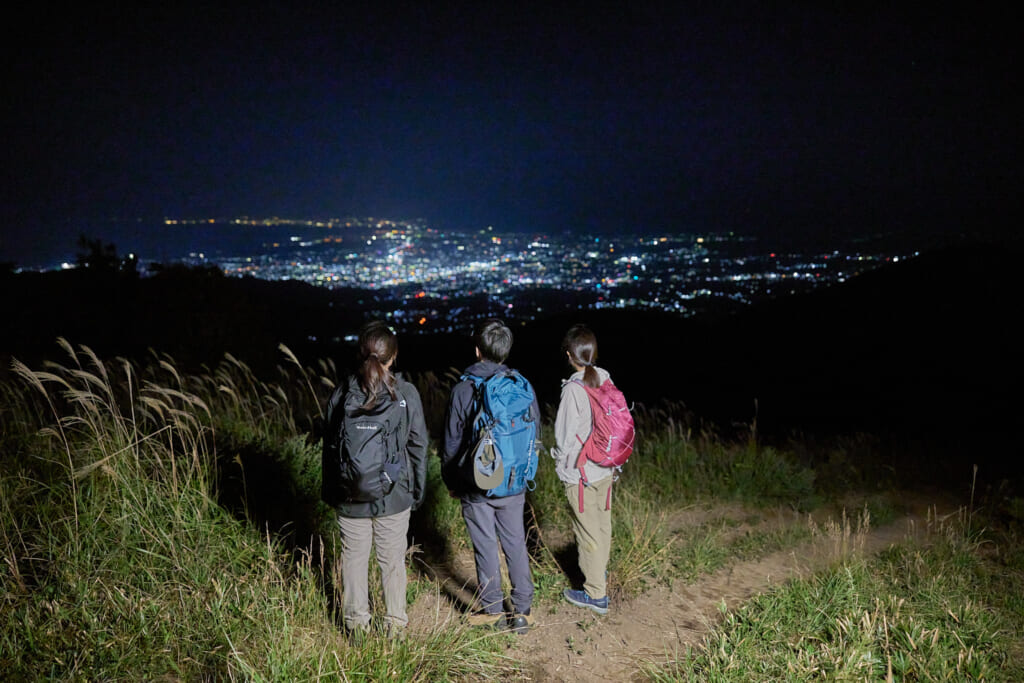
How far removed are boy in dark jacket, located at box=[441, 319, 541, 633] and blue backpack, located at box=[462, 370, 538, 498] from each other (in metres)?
0.07

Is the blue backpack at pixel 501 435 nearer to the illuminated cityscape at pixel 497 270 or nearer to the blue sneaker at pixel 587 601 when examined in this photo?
the blue sneaker at pixel 587 601

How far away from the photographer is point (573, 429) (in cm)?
360

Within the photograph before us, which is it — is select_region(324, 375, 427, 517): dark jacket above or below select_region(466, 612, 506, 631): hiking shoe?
above

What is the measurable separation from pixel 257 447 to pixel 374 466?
2.69 m

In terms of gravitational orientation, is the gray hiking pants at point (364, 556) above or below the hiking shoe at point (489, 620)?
above

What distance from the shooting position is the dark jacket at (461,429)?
3.38 m

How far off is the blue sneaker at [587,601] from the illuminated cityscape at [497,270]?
17.6 m

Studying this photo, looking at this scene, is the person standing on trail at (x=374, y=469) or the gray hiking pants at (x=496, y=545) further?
the gray hiking pants at (x=496, y=545)

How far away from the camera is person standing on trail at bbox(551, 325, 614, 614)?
3.62 meters

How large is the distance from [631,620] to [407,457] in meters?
1.83

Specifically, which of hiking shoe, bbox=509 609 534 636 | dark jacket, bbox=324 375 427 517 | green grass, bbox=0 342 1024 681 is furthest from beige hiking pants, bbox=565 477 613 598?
dark jacket, bbox=324 375 427 517

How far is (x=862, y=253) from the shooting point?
132 feet

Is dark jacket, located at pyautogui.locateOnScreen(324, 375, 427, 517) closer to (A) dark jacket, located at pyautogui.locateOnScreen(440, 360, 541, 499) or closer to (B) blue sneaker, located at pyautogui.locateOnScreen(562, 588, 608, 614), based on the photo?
(A) dark jacket, located at pyautogui.locateOnScreen(440, 360, 541, 499)

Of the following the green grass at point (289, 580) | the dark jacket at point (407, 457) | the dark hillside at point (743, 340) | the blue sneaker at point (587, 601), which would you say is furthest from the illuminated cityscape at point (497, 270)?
the dark jacket at point (407, 457)
